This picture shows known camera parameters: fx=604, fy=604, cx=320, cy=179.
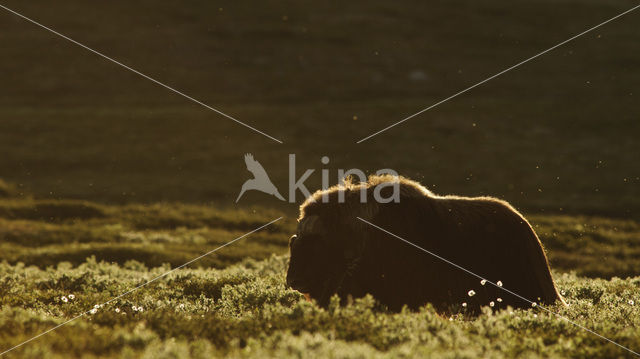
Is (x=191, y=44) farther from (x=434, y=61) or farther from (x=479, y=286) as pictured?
(x=479, y=286)

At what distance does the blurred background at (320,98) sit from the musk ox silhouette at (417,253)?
2225 centimetres

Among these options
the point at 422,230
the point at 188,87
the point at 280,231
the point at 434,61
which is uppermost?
the point at 434,61

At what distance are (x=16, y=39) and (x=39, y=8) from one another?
40.7 ft

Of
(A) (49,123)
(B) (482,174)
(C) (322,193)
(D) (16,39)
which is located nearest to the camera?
(C) (322,193)

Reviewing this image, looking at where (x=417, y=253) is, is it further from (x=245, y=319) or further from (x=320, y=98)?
(x=320, y=98)

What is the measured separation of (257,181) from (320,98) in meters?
23.7

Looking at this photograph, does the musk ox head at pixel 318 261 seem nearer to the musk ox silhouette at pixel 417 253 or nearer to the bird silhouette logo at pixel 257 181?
the musk ox silhouette at pixel 417 253

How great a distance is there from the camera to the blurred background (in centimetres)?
3706

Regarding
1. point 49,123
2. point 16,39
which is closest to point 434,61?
point 49,123

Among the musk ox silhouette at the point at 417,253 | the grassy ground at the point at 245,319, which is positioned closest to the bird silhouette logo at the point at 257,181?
the grassy ground at the point at 245,319

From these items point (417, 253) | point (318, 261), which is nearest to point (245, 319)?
point (318, 261)

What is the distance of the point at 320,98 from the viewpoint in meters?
60.8

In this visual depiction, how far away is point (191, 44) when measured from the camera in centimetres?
7256

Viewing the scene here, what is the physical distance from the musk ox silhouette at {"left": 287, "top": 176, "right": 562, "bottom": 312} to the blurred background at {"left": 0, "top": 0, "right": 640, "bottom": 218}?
22248 mm
